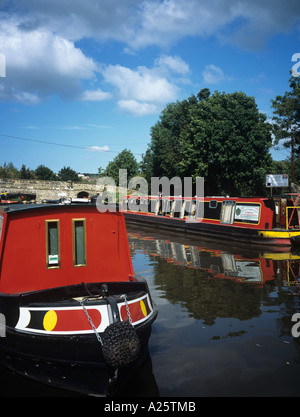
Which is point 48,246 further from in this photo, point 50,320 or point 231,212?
point 231,212

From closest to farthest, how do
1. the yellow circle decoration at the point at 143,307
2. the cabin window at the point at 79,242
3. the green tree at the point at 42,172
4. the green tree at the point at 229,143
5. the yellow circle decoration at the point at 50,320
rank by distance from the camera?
the yellow circle decoration at the point at 50,320
the yellow circle decoration at the point at 143,307
the cabin window at the point at 79,242
the green tree at the point at 229,143
the green tree at the point at 42,172

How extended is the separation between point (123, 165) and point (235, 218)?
46.5m

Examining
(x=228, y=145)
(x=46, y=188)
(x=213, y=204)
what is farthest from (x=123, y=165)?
(x=213, y=204)

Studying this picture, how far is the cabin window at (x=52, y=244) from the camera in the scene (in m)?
6.38

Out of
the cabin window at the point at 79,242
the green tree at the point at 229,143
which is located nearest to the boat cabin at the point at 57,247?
the cabin window at the point at 79,242

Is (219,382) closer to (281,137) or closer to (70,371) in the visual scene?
(70,371)

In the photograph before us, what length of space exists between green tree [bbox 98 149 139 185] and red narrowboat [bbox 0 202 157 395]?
57.8m

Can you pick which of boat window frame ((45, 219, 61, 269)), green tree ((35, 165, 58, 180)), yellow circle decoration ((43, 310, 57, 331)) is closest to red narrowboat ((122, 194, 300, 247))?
boat window frame ((45, 219, 61, 269))

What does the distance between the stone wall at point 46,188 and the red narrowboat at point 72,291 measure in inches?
1925

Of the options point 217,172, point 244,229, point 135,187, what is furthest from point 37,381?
point 135,187

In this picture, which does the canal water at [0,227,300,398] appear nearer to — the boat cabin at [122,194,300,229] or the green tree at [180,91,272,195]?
the boat cabin at [122,194,300,229]

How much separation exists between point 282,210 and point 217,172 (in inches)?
618

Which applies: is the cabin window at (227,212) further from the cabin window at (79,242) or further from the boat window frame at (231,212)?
the cabin window at (79,242)

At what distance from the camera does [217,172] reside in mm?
34031
